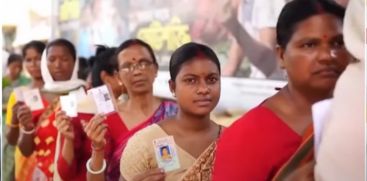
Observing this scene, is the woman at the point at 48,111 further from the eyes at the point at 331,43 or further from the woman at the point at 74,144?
the eyes at the point at 331,43

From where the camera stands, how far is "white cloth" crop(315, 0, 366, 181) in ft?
2.85

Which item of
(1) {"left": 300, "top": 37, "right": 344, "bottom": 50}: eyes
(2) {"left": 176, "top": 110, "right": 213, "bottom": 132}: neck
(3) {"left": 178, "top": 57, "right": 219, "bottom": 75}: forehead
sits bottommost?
(2) {"left": 176, "top": 110, "right": 213, "bottom": 132}: neck

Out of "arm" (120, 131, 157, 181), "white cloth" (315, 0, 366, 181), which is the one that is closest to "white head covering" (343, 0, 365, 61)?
"white cloth" (315, 0, 366, 181)

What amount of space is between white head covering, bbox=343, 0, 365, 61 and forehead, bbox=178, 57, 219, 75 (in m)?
0.67

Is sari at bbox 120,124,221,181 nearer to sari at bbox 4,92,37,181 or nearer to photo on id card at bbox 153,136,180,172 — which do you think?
photo on id card at bbox 153,136,180,172

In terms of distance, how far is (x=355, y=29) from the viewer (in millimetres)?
900

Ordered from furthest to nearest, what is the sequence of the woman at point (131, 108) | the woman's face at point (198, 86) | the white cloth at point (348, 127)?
the woman at point (131, 108)
the woman's face at point (198, 86)
the white cloth at point (348, 127)

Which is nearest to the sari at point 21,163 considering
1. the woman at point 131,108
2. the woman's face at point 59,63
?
the woman's face at point 59,63

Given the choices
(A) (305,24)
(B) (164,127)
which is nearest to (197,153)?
(B) (164,127)

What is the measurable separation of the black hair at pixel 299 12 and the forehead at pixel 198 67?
520mm

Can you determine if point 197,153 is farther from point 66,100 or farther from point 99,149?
point 66,100

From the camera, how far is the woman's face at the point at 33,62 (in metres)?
2.86

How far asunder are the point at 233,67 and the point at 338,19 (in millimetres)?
1604

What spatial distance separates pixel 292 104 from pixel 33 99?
5.46 ft
